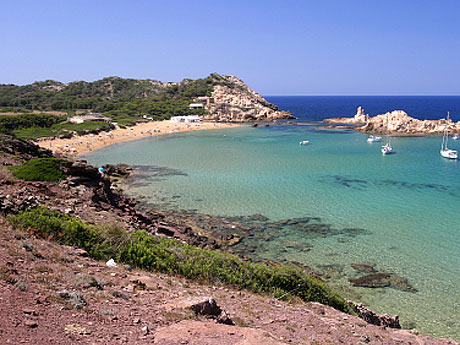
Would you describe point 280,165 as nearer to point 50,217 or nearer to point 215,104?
point 50,217

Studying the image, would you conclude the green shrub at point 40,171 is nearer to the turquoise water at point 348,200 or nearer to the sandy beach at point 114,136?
the turquoise water at point 348,200

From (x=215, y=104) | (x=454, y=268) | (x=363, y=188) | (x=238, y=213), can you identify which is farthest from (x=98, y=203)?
(x=215, y=104)

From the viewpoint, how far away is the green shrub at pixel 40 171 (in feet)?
56.6

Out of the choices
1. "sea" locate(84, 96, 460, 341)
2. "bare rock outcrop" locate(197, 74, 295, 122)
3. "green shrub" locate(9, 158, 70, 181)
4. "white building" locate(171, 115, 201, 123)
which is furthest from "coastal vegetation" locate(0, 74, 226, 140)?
"green shrub" locate(9, 158, 70, 181)

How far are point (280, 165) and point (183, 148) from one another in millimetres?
19578

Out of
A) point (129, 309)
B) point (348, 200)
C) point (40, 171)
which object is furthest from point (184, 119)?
point (129, 309)

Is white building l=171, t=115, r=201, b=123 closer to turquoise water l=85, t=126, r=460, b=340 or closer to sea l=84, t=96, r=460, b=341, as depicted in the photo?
turquoise water l=85, t=126, r=460, b=340

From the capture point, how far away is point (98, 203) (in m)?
17.2

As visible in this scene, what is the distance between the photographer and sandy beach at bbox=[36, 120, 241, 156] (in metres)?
49.0

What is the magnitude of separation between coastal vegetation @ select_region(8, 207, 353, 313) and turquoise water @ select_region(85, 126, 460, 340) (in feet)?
13.2

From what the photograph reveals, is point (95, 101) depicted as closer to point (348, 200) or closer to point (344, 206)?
point (348, 200)

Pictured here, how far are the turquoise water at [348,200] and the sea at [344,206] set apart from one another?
2.5 inches

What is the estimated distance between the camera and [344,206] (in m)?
24.8

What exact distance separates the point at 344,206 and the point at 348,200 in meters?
1.65
